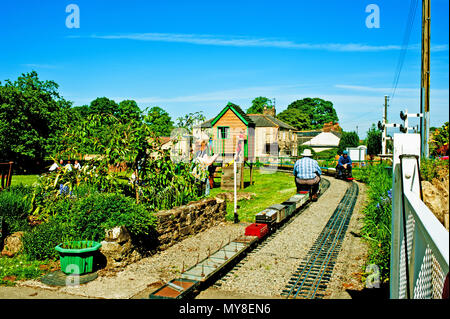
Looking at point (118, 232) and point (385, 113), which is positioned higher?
point (385, 113)

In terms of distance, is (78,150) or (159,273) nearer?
(159,273)

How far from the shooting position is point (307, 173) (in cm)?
1352

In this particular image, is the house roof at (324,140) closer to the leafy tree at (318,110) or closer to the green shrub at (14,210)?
the leafy tree at (318,110)

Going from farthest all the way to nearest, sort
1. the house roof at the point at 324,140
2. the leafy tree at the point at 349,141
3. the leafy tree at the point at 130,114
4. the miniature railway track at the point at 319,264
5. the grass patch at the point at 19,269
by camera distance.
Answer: the house roof at the point at 324,140
the leafy tree at the point at 349,141
the leafy tree at the point at 130,114
the grass patch at the point at 19,269
the miniature railway track at the point at 319,264

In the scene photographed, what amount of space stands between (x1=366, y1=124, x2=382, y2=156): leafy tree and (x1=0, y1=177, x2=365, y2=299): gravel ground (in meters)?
34.6

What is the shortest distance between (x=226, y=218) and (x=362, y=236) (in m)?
4.13

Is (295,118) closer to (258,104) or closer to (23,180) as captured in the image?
(258,104)

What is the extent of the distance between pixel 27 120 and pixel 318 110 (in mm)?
90454

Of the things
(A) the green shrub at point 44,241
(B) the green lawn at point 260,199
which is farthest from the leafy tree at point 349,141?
(A) the green shrub at point 44,241

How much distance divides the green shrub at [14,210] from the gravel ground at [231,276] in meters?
2.73

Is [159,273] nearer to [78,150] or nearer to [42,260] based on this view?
[42,260]

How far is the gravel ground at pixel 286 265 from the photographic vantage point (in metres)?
5.93

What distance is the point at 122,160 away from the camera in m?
8.82
